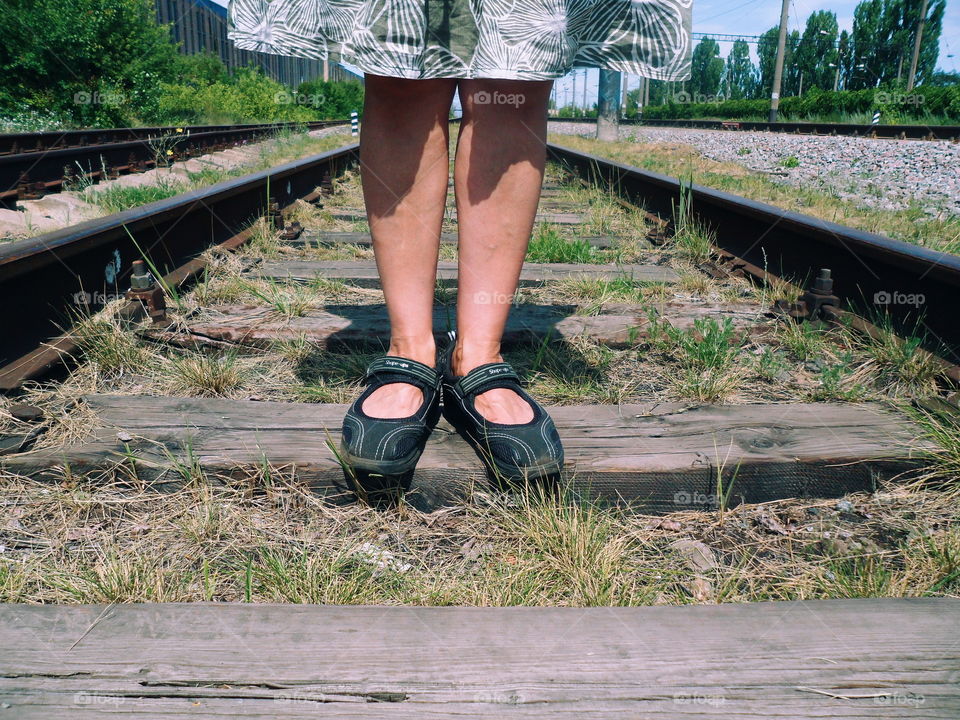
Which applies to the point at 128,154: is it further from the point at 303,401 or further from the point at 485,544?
the point at 485,544

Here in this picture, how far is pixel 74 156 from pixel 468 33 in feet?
26.2

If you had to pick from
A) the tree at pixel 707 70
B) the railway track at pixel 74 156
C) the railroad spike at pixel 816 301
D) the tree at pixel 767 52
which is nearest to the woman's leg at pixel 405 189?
the railroad spike at pixel 816 301

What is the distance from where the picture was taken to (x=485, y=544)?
4.57 ft

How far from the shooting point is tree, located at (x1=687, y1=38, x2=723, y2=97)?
79000mm

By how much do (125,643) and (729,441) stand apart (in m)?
1.24

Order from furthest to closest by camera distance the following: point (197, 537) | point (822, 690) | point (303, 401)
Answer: point (303, 401) → point (197, 537) → point (822, 690)

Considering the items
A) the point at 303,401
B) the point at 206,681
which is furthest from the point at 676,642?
the point at 303,401

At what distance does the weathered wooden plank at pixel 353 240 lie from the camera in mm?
3931

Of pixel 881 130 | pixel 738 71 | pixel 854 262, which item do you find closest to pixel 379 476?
pixel 854 262

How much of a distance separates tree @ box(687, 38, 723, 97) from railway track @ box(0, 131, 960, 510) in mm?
80767

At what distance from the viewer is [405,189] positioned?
149 centimetres

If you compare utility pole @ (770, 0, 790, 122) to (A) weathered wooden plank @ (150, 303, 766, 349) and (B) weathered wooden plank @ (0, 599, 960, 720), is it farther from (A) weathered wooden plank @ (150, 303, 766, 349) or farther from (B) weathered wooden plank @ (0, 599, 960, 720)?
(B) weathered wooden plank @ (0, 599, 960, 720)

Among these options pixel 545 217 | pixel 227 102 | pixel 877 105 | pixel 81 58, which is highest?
pixel 877 105

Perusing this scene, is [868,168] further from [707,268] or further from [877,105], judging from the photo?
[877,105]
